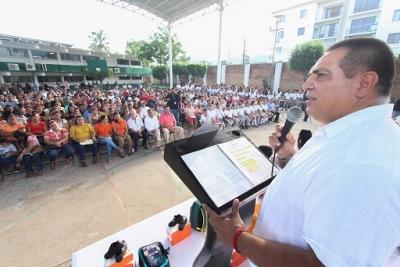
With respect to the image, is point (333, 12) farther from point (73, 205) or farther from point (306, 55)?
Result: point (73, 205)

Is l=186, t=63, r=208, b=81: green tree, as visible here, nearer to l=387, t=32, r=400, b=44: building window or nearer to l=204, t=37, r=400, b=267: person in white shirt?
l=387, t=32, r=400, b=44: building window

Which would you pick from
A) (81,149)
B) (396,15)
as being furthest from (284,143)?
(396,15)

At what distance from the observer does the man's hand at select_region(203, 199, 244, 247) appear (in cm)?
89

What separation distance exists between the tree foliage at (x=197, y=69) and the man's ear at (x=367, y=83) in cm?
3206

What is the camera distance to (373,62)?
0.77 m

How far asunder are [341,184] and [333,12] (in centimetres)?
3985

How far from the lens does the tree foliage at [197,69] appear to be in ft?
102

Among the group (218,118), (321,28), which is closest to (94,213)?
(218,118)

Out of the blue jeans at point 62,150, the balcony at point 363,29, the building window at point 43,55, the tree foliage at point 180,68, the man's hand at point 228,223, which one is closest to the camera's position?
the man's hand at point 228,223

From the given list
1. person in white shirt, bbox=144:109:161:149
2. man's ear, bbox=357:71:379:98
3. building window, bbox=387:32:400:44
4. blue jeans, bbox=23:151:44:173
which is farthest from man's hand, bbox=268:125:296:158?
building window, bbox=387:32:400:44

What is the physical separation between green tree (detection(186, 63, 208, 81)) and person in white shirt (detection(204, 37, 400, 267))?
31946mm

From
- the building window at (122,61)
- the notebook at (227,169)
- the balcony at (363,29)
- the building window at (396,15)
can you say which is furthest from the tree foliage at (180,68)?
the notebook at (227,169)

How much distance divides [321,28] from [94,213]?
3938 cm

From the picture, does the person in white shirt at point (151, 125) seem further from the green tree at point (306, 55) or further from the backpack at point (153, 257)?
the green tree at point (306, 55)
